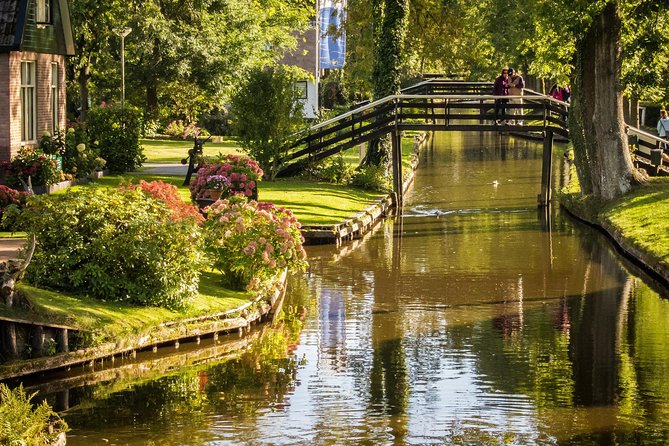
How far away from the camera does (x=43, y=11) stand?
33875mm

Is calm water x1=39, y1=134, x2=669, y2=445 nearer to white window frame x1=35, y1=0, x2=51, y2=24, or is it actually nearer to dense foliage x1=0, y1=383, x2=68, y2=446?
dense foliage x1=0, y1=383, x2=68, y2=446

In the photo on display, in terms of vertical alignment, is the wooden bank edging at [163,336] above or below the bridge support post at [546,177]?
below

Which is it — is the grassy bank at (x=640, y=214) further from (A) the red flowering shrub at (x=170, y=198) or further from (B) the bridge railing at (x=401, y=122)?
(A) the red flowering shrub at (x=170, y=198)

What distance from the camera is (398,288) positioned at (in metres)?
24.0

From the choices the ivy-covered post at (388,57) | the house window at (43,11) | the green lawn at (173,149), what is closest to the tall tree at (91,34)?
the green lawn at (173,149)

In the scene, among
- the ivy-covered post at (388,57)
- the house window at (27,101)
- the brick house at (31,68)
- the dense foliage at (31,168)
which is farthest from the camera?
the ivy-covered post at (388,57)

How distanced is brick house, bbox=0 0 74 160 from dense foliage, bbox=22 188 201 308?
12.5 metres

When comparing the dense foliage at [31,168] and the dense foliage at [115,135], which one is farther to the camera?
the dense foliage at [115,135]

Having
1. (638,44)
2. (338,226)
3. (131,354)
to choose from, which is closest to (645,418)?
(131,354)

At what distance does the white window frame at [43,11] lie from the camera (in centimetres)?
3322

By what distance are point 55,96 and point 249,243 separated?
16638mm

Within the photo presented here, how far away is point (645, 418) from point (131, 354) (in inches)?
288

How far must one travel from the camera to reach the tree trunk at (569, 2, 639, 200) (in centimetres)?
3369

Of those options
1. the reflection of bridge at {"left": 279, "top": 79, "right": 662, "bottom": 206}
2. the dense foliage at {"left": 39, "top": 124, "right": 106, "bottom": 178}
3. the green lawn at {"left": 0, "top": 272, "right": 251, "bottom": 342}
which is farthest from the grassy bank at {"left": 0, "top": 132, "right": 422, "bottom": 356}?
the reflection of bridge at {"left": 279, "top": 79, "right": 662, "bottom": 206}
